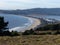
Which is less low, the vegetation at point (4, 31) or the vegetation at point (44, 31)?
the vegetation at point (4, 31)

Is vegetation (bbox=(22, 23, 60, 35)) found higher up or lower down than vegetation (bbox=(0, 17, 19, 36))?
lower down

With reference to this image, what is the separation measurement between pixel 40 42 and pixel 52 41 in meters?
0.82

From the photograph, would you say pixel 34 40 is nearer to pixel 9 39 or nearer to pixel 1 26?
pixel 9 39

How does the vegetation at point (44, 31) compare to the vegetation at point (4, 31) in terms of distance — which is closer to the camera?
the vegetation at point (4, 31)

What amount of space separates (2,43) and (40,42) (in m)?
2.08

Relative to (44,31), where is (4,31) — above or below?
above

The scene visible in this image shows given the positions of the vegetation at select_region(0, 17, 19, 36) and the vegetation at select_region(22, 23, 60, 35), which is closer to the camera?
the vegetation at select_region(0, 17, 19, 36)

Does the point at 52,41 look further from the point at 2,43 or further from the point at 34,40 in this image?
the point at 2,43

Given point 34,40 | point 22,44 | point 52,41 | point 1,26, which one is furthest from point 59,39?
point 1,26

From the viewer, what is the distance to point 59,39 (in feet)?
47.2

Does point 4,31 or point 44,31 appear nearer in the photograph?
point 4,31

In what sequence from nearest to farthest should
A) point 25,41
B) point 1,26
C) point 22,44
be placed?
1. point 22,44
2. point 25,41
3. point 1,26

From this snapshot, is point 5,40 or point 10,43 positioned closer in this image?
point 10,43

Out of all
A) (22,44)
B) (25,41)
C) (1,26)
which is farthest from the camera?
(1,26)
